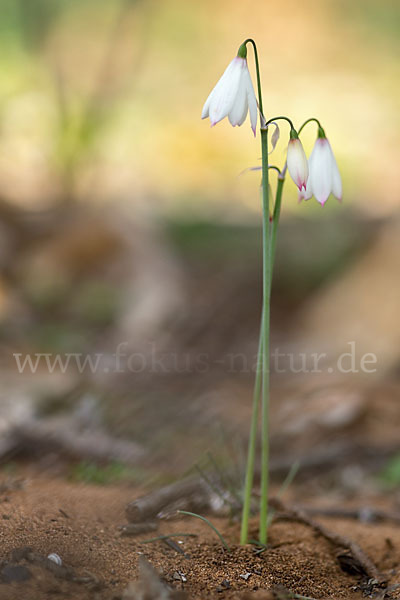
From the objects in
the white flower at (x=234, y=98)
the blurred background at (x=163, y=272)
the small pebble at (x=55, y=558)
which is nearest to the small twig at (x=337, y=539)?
the blurred background at (x=163, y=272)

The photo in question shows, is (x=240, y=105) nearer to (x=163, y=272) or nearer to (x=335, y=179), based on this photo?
(x=335, y=179)

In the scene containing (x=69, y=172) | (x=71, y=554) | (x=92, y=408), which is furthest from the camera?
(x=69, y=172)

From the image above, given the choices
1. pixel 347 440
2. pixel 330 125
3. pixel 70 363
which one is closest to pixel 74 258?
pixel 70 363

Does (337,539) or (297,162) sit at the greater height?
(297,162)

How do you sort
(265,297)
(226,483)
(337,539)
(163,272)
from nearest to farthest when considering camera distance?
(265,297), (337,539), (226,483), (163,272)

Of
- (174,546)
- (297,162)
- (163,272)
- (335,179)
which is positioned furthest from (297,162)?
(163,272)

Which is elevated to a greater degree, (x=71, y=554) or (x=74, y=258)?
(x=74, y=258)

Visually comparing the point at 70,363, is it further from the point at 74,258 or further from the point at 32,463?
the point at 74,258
